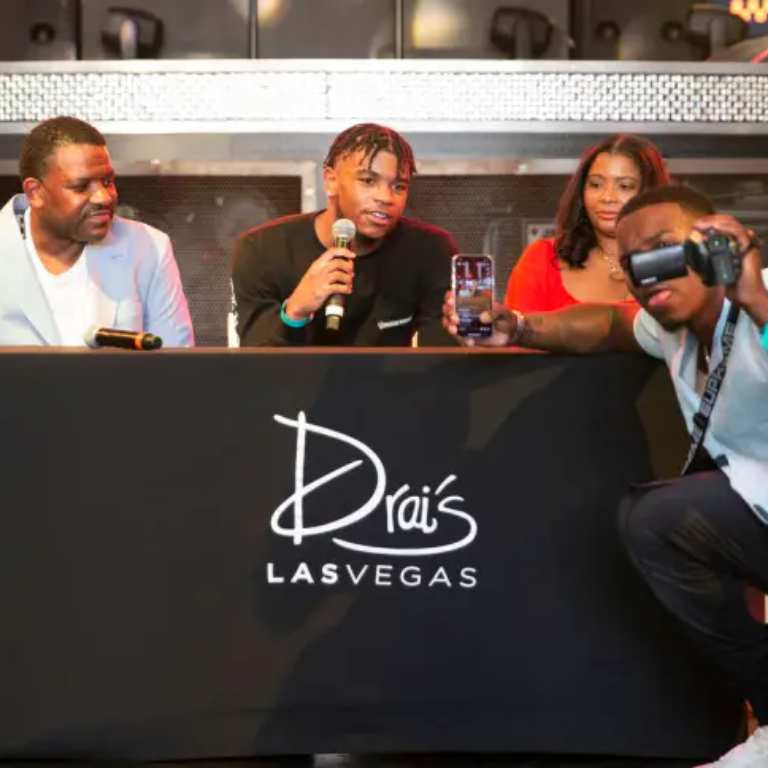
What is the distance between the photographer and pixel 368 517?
3.78 meters

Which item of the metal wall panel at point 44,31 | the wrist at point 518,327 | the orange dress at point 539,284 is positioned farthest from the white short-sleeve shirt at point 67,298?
the metal wall panel at point 44,31

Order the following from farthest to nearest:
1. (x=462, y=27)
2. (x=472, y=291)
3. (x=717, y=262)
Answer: (x=462, y=27)
(x=472, y=291)
(x=717, y=262)

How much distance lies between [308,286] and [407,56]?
4057mm

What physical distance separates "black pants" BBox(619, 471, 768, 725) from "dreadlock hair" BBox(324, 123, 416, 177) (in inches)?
61.8

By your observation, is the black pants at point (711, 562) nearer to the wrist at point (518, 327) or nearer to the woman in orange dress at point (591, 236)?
the wrist at point (518, 327)

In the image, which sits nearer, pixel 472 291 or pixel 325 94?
pixel 472 291

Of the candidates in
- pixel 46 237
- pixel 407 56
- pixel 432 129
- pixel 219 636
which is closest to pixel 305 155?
pixel 432 129

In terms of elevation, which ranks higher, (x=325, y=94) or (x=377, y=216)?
(x=325, y=94)

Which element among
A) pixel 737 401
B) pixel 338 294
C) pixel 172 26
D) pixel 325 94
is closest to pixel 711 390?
pixel 737 401

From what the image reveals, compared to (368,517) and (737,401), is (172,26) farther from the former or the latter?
(737,401)

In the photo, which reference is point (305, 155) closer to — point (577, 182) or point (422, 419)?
point (577, 182)

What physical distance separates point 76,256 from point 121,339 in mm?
1034

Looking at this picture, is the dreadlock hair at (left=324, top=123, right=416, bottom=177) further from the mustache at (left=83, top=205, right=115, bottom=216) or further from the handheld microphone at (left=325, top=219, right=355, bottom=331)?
the mustache at (left=83, top=205, right=115, bottom=216)

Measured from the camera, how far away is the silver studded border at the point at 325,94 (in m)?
6.06
